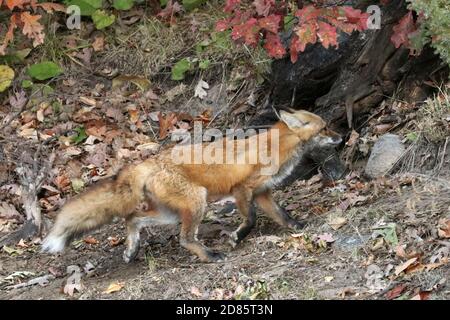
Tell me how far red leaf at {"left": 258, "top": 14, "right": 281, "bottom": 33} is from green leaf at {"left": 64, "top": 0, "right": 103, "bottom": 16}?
5.04 metres

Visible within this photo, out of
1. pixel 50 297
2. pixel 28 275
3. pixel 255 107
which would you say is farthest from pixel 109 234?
pixel 255 107

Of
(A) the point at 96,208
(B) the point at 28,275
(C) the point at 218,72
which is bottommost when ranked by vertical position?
(B) the point at 28,275

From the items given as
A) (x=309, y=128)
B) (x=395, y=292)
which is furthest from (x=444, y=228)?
(x=309, y=128)

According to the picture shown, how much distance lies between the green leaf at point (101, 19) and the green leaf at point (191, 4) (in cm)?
120

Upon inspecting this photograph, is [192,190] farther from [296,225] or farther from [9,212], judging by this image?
[9,212]

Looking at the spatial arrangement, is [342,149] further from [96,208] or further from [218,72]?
[96,208]

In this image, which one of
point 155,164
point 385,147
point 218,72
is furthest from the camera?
point 218,72

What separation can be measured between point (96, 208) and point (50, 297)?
39.9 inches

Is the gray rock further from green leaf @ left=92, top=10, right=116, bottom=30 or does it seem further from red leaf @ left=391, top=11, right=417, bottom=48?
green leaf @ left=92, top=10, right=116, bottom=30

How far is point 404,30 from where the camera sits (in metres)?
8.84

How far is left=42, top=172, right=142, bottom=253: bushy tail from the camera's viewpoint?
7703 mm

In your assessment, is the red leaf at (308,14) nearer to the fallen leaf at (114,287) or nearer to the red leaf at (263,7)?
the red leaf at (263,7)

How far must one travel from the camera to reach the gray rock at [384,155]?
8.89 metres

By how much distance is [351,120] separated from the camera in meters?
9.77
